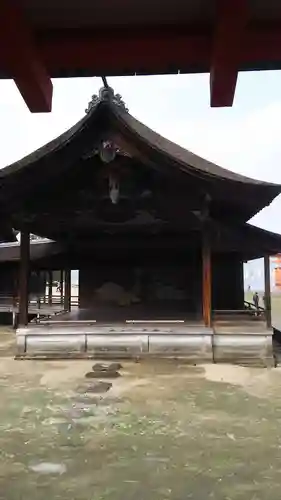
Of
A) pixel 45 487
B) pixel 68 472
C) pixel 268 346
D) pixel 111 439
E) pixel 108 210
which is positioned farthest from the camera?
pixel 108 210

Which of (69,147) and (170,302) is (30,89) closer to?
(69,147)

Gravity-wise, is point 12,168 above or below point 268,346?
above

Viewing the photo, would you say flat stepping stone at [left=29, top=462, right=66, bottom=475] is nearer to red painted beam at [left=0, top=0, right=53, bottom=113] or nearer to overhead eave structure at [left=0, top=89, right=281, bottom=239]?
red painted beam at [left=0, top=0, right=53, bottom=113]

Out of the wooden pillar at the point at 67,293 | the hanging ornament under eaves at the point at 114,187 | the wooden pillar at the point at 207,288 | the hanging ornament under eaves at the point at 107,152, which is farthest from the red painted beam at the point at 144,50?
the wooden pillar at the point at 67,293

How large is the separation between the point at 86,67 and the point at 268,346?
8.40 metres

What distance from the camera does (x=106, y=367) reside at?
364 inches

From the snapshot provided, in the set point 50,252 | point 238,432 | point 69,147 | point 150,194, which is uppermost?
point 69,147

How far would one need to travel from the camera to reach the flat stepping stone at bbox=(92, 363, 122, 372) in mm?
9023

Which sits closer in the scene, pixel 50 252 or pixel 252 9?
pixel 252 9

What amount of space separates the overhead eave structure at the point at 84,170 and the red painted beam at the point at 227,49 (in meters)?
6.87

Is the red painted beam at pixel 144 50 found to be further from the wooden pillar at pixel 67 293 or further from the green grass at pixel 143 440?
the wooden pillar at pixel 67 293

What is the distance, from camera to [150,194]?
10.2 meters

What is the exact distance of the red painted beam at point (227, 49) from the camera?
197cm

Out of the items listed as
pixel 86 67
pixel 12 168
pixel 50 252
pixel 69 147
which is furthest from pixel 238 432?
pixel 50 252
